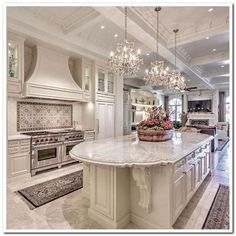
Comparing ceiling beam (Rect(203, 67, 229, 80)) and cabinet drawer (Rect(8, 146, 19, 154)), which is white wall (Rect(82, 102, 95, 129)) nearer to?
cabinet drawer (Rect(8, 146, 19, 154))

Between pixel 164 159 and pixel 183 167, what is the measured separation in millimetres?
630

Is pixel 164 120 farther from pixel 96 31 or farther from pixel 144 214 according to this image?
pixel 96 31

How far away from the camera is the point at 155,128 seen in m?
2.61

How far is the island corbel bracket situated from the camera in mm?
1758

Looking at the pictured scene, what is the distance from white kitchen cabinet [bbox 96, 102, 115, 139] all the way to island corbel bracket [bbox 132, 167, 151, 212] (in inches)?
130

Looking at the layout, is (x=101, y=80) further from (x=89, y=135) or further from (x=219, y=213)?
(x=219, y=213)

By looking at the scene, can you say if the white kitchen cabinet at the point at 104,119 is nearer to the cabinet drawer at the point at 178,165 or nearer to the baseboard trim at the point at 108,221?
the baseboard trim at the point at 108,221

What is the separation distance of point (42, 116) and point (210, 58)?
Answer: 556 cm

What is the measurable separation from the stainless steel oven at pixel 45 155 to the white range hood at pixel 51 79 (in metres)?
1.15

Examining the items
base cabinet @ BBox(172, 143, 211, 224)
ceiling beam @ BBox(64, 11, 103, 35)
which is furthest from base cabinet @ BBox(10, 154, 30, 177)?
base cabinet @ BBox(172, 143, 211, 224)

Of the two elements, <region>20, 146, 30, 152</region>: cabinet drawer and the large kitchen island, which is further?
<region>20, 146, 30, 152</region>: cabinet drawer

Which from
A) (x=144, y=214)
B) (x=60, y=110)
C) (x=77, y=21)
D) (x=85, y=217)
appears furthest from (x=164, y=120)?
(x=60, y=110)

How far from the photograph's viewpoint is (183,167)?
2.11 metres

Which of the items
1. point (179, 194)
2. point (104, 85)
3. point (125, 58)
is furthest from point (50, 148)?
point (179, 194)
